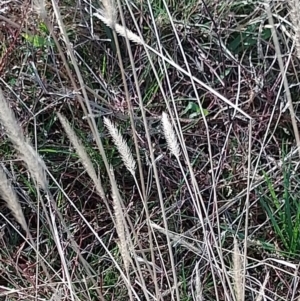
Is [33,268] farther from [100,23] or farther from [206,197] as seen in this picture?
[100,23]

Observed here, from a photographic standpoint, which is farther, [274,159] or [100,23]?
[100,23]

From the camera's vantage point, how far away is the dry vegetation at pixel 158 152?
52.2 inches

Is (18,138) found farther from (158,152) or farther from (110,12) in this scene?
(158,152)

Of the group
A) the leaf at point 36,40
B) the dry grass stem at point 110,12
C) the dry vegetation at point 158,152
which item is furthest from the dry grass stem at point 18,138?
the leaf at point 36,40

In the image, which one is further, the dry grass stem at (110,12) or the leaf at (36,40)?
the leaf at (36,40)

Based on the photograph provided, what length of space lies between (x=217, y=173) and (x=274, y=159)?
0.14 metres

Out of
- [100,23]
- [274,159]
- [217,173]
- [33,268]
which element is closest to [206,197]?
[217,173]

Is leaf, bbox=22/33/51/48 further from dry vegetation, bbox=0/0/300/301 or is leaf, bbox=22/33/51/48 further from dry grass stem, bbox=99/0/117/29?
dry grass stem, bbox=99/0/117/29

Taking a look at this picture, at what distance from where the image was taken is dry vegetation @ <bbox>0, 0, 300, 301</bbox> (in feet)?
4.35

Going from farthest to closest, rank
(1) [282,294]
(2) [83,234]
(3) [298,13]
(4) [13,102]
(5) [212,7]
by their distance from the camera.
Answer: (5) [212,7] → (4) [13,102] → (2) [83,234] → (1) [282,294] → (3) [298,13]

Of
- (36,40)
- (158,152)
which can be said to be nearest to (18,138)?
(158,152)

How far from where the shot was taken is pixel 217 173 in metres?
1.46

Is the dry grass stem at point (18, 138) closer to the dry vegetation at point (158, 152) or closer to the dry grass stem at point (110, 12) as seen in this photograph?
the dry grass stem at point (110, 12)

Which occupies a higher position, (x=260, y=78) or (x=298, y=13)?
(x=298, y=13)
